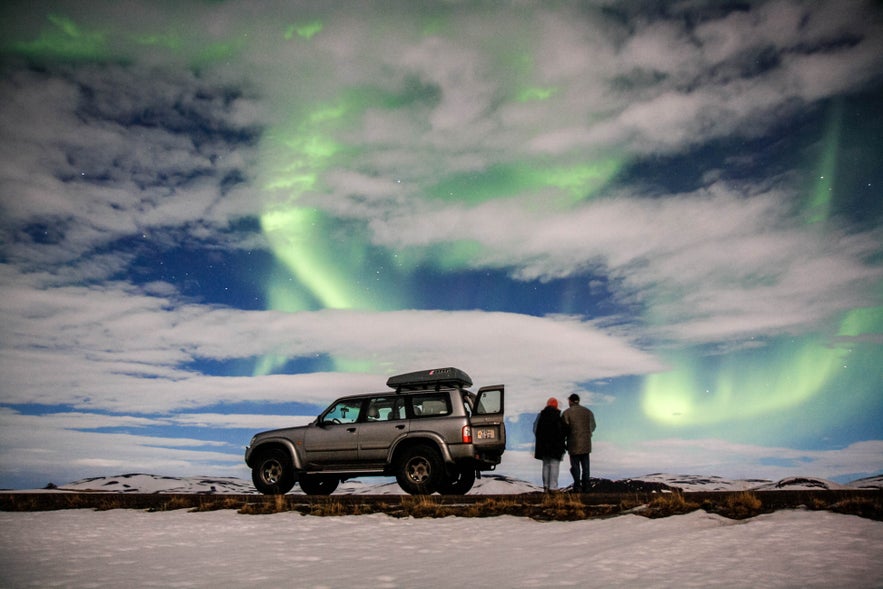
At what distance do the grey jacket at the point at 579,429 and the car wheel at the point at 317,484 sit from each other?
470 cm

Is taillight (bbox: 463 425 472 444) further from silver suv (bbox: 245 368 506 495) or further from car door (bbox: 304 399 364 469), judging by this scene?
car door (bbox: 304 399 364 469)

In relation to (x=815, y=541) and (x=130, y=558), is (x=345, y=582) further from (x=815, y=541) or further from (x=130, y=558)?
(x=815, y=541)

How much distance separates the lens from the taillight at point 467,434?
10508 millimetres

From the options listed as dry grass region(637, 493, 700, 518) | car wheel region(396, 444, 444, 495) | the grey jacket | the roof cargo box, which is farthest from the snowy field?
the grey jacket

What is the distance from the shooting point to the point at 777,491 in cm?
735

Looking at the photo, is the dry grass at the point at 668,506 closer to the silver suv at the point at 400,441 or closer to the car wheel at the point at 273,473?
the silver suv at the point at 400,441

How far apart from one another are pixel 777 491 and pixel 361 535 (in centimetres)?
519

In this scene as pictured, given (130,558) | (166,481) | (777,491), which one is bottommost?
(166,481)

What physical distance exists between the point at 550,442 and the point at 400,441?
2984mm

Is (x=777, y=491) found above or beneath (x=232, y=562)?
above

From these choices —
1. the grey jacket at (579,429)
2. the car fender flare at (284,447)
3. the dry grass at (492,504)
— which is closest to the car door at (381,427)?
the car fender flare at (284,447)

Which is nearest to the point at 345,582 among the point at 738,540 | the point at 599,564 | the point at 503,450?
the point at 599,564

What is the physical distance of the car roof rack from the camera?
1105 centimetres

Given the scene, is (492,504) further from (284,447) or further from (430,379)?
(284,447)
